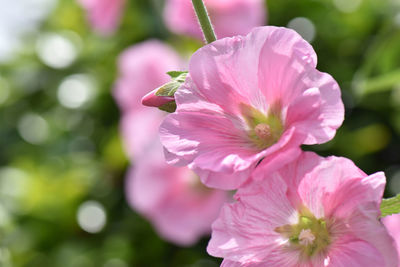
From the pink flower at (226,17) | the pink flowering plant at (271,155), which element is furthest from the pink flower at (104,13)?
the pink flowering plant at (271,155)

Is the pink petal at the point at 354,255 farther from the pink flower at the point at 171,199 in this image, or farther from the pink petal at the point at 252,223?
the pink flower at the point at 171,199

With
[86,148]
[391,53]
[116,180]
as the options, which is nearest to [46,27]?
[86,148]

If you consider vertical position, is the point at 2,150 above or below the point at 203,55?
below

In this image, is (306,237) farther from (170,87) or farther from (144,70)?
(144,70)

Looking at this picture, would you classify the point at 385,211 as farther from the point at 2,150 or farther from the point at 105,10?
the point at 2,150

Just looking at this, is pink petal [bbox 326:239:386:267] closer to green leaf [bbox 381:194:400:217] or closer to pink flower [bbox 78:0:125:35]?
green leaf [bbox 381:194:400:217]
